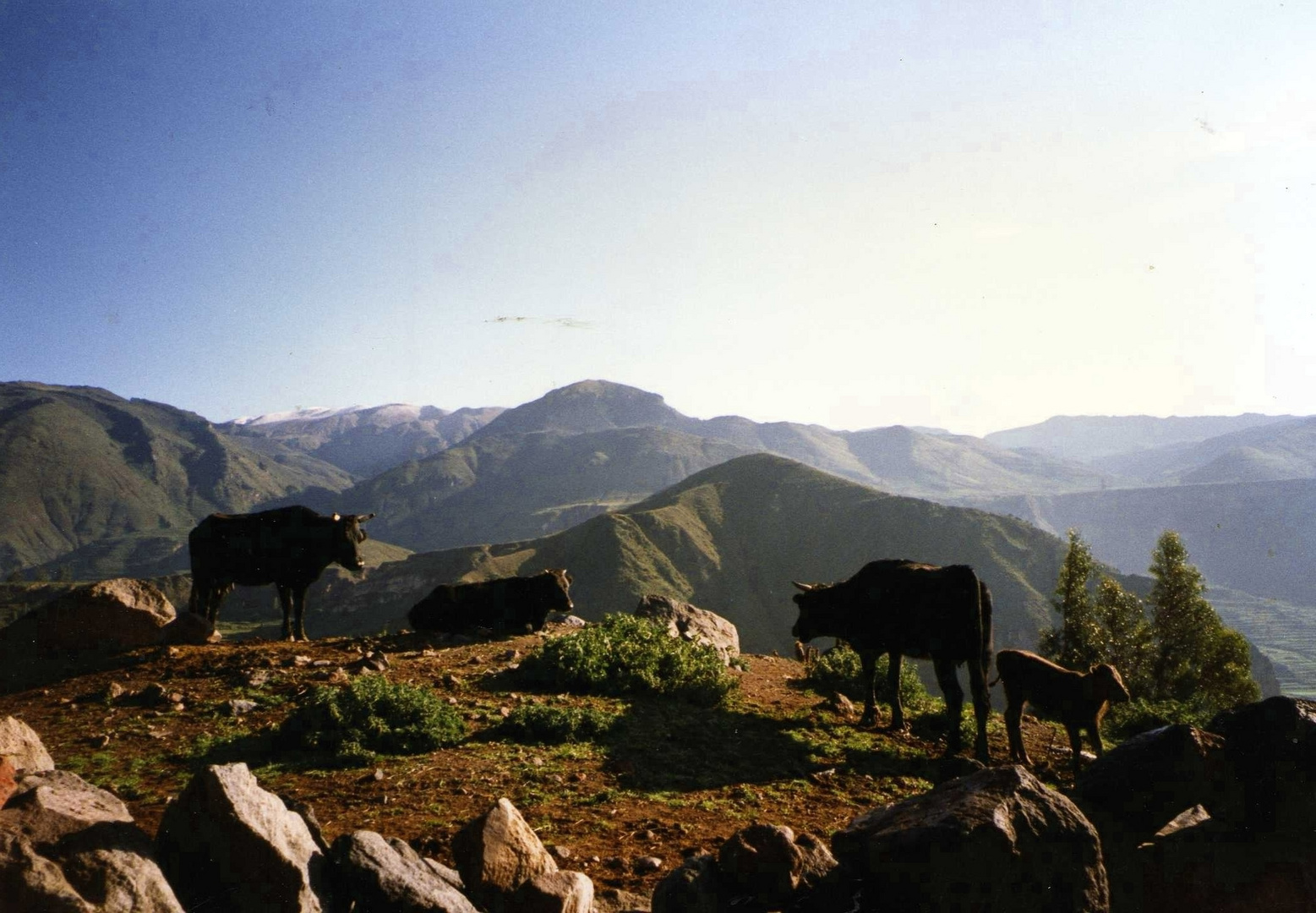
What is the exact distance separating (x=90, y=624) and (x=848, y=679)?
17360 mm

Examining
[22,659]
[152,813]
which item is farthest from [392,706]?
[22,659]

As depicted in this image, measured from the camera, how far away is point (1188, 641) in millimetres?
41250

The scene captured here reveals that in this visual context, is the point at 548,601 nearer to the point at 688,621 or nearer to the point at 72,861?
the point at 688,621

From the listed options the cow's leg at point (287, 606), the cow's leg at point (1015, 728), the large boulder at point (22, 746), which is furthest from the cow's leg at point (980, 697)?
the cow's leg at point (287, 606)

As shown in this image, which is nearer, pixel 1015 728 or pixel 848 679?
pixel 1015 728

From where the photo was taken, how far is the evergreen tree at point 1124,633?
4300 cm

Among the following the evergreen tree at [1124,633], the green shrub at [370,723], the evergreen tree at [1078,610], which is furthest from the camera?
the evergreen tree at [1124,633]

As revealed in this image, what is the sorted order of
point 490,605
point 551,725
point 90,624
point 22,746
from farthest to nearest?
point 490,605, point 90,624, point 551,725, point 22,746

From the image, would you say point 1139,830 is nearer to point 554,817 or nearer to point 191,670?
point 554,817

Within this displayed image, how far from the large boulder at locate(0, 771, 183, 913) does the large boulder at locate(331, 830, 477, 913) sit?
1.11m

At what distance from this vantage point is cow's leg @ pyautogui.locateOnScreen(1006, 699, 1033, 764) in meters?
11.3

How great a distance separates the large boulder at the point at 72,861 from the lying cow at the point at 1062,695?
11472mm

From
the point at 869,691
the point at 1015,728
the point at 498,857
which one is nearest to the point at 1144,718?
the point at 1015,728

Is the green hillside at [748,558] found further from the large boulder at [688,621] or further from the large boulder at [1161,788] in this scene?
the large boulder at [1161,788]
